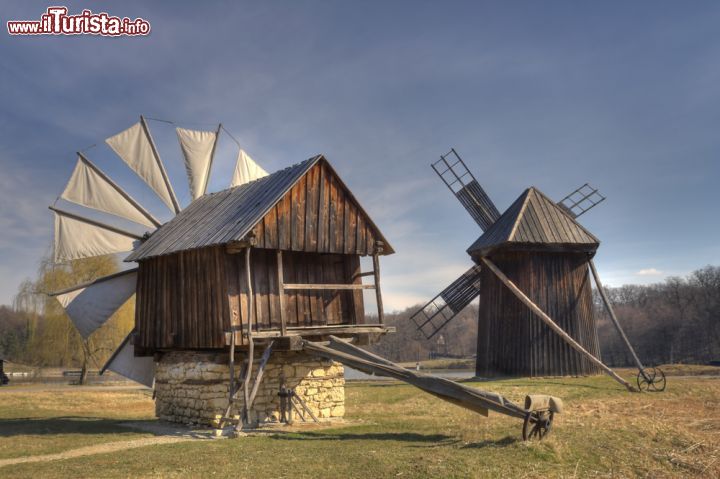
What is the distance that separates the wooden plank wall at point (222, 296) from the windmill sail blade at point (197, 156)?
13.5 feet

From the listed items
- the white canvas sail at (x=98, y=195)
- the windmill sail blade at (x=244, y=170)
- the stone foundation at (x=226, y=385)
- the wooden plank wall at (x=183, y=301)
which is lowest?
the stone foundation at (x=226, y=385)

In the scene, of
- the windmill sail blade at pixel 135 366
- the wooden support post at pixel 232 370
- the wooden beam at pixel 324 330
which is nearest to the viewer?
the wooden support post at pixel 232 370

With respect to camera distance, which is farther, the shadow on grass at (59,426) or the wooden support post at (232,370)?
the shadow on grass at (59,426)

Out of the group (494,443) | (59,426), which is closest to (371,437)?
(494,443)

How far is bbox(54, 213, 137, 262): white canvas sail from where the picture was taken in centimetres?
1931

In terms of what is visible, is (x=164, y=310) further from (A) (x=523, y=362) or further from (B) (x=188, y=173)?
(A) (x=523, y=362)

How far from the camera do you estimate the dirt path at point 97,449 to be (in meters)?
11.4

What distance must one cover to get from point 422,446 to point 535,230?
15141mm

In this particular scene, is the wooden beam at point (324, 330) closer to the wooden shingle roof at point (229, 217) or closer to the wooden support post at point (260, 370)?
the wooden support post at point (260, 370)

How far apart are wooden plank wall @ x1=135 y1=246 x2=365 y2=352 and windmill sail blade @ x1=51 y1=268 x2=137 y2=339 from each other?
1.09 meters

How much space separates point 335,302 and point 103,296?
25.2 feet

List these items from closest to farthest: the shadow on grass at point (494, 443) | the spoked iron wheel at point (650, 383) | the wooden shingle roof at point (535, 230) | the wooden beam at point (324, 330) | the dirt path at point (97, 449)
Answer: the shadow on grass at point (494, 443), the dirt path at point (97, 449), the wooden beam at point (324, 330), the spoked iron wheel at point (650, 383), the wooden shingle roof at point (535, 230)

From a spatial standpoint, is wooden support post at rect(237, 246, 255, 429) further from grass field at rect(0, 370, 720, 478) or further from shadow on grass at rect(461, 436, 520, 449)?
shadow on grass at rect(461, 436, 520, 449)

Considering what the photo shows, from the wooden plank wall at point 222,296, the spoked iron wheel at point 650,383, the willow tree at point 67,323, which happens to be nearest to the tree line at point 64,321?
the willow tree at point 67,323
